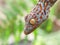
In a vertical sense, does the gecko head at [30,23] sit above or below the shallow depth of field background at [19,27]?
below

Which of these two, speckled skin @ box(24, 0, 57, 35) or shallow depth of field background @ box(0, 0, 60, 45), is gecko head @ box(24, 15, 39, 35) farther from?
shallow depth of field background @ box(0, 0, 60, 45)

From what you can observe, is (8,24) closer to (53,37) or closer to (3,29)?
(3,29)

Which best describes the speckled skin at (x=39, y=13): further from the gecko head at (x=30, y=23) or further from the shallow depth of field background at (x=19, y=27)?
the shallow depth of field background at (x=19, y=27)

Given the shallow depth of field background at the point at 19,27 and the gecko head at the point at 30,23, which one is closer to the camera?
the gecko head at the point at 30,23

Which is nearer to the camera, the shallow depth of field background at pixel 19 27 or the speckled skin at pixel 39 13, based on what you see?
the speckled skin at pixel 39 13

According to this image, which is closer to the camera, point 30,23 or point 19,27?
point 30,23

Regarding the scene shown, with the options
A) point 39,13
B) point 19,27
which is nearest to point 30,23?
point 39,13

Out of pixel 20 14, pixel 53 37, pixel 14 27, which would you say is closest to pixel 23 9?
pixel 20 14

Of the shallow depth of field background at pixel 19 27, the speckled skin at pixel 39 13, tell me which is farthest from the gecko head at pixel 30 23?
the shallow depth of field background at pixel 19 27

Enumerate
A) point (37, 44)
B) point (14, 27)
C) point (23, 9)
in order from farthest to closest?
point (23, 9) < point (14, 27) < point (37, 44)

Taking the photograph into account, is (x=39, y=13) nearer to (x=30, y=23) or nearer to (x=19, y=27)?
(x=30, y=23)

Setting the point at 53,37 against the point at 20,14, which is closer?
the point at 53,37
